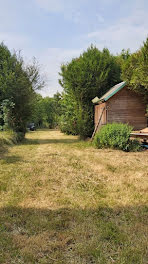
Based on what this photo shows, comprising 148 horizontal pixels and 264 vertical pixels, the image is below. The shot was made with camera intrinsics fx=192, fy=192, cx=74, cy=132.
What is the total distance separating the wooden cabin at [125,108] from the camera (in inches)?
482

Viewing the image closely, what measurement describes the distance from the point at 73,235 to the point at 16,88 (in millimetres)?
12495

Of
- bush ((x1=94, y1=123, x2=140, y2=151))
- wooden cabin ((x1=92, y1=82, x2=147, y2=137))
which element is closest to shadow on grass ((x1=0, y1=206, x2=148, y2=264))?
bush ((x1=94, y1=123, x2=140, y2=151))

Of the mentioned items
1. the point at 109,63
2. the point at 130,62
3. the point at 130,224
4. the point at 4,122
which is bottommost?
the point at 130,224

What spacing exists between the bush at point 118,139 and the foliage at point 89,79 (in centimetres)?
506

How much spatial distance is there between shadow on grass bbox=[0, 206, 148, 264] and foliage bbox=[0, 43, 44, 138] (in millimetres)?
10856

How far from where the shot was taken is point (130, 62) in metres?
11.2

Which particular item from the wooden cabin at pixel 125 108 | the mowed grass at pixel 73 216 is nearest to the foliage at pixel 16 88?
the wooden cabin at pixel 125 108

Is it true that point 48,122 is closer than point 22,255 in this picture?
No

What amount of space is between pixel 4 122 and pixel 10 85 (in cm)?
265

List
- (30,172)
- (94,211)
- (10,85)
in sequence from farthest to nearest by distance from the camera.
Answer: (10,85) < (30,172) < (94,211)

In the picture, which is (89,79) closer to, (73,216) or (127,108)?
(127,108)

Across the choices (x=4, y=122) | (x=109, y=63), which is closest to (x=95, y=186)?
(x=4, y=122)

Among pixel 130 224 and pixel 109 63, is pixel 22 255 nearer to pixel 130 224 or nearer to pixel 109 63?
pixel 130 224

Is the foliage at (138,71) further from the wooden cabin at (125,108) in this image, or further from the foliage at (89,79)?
the foliage at (89,79)
